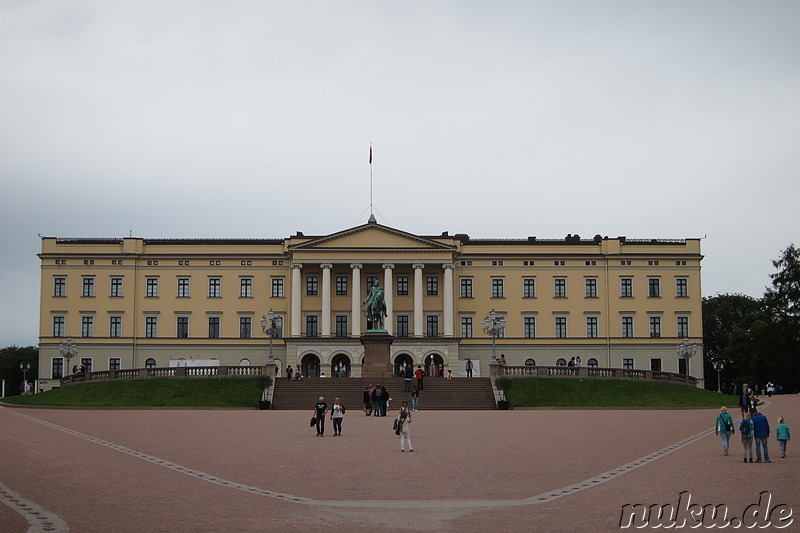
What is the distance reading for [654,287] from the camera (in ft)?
313

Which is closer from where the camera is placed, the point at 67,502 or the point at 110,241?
the point at 67,502

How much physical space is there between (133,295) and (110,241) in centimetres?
529

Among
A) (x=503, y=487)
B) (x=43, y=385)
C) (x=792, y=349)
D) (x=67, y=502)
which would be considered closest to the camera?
(x=67, y=502)

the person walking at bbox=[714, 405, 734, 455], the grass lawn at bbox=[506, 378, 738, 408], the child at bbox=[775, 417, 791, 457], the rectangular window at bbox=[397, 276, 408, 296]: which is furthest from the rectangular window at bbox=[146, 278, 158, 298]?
the child at bbox=[775, 417, 791, 457]

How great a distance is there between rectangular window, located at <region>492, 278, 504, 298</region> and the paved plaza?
52575 mm

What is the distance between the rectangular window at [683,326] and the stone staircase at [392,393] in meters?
34.2

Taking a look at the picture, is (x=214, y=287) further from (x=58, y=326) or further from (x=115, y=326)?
(x=58, y=326)

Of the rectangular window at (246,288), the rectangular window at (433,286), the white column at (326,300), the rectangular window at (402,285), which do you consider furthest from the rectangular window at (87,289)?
the rectangular window at (433,286)

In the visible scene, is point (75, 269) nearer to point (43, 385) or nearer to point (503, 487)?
point (43, 385)

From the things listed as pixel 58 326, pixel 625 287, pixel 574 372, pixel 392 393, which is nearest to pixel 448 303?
pixel 625 287

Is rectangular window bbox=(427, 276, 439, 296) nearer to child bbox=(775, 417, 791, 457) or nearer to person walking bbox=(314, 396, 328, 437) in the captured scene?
person walking bbox=(314, 396, 328, 437)

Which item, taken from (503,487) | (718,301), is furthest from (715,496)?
(718,301)

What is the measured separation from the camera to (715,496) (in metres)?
20.4

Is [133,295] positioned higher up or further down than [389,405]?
higher up
